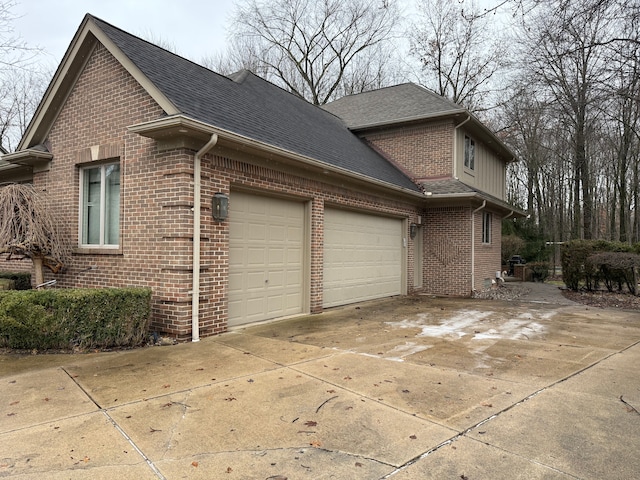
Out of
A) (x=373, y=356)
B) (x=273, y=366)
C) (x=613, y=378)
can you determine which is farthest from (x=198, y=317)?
(x=613, y=378)

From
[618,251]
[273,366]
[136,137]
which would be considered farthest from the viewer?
[618,251]

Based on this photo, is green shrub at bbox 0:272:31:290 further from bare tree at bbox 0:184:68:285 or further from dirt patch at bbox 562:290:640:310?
dirt patch at bbox 562:290:640:310

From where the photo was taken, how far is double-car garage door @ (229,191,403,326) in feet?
24.2

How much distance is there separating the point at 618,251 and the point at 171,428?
13.7 metres

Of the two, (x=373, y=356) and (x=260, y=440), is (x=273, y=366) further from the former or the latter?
(x=260, y=440)

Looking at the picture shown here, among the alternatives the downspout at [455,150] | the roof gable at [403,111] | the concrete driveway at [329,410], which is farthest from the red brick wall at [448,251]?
the concrete driveway at [329,410]

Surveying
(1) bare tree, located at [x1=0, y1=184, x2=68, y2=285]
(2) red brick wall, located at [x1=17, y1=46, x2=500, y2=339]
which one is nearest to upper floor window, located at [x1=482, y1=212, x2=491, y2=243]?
(2) red brick wall, located at [x1=17, y1=46, x2=500, y2=339]

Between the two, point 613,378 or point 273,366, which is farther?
point 273,366

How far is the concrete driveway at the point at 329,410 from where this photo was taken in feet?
9.11

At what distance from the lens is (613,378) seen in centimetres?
471

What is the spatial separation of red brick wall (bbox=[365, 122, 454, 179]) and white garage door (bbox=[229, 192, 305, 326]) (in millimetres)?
6410

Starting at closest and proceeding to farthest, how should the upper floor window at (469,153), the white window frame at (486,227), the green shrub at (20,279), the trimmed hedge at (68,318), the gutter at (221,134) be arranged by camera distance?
the trimmed hedge at (68,318) < the gutter at (221,134) < the green shrub at (20,279) < the upper floor window at (469,153) < the white window frame at (486,227)

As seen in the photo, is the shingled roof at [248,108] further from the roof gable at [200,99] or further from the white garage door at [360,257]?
the white garage door at [360,257]

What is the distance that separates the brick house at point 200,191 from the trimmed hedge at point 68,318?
0.67m
